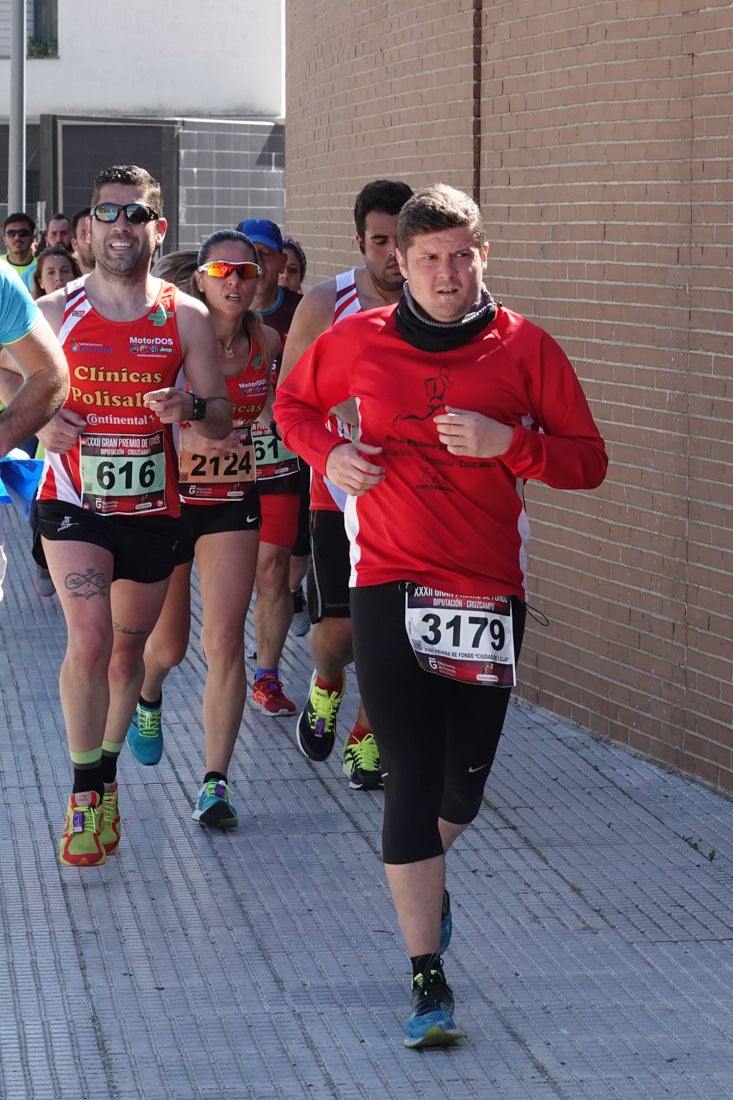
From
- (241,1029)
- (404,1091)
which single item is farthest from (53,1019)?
(404,1091)

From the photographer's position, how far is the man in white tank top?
6.66 metres

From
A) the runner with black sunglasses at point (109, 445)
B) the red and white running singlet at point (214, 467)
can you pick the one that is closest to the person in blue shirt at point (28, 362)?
the runner with black sunglasses at point (109, 445)

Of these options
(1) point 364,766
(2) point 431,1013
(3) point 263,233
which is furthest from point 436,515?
(3) point 263,233

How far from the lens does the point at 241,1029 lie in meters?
4.75

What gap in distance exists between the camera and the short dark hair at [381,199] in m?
6.66

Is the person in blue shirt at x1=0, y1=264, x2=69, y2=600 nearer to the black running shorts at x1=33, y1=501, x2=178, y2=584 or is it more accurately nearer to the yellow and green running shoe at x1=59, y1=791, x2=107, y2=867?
the black running shorts at x1=33, y1=501, x2=178, y2=584

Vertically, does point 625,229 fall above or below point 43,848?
above

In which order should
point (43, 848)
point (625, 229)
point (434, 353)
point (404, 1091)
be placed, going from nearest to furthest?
point (404, 1091) → point (434, 353) → point (43, 848) → point (625, 229)

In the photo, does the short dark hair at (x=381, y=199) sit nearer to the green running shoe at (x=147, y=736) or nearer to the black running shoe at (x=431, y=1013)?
the green running shoe at (x=147, y=736)

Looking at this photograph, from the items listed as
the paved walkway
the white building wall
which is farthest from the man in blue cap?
the white building wall

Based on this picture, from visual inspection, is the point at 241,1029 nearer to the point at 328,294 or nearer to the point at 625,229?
the point at 328,294

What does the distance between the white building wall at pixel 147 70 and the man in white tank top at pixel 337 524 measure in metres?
22.8

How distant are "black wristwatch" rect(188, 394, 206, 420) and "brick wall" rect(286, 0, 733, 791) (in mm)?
2013

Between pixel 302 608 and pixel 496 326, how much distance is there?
577 cm
